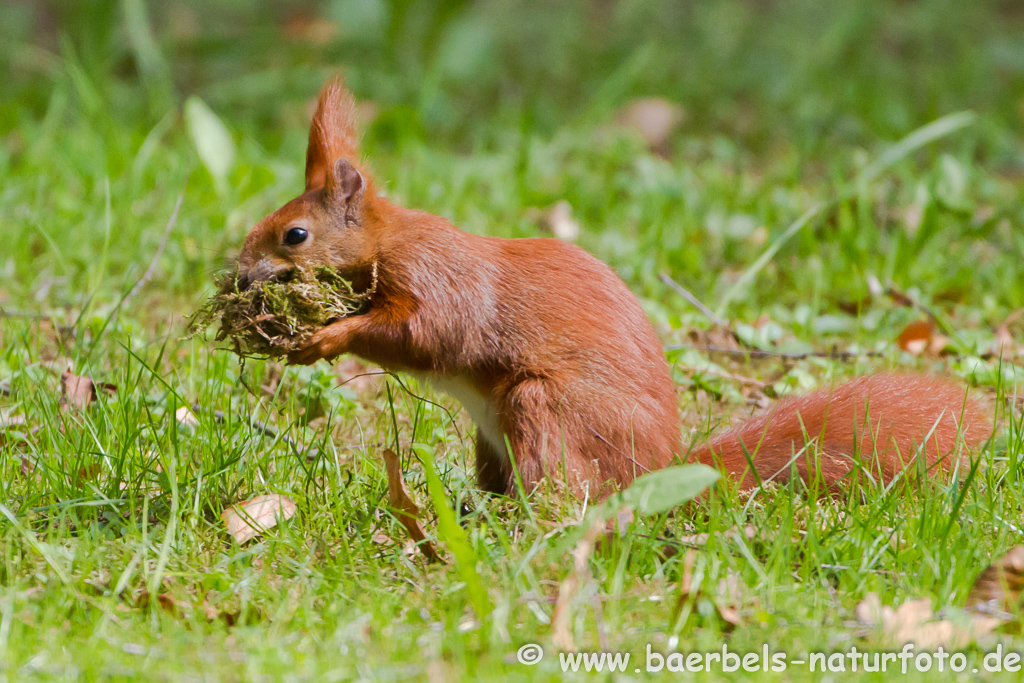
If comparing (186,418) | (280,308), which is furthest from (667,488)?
(186,418)

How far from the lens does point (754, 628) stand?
1.68m

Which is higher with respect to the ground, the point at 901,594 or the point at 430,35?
the point at 430,35

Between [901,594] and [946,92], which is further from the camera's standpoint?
[946,92]

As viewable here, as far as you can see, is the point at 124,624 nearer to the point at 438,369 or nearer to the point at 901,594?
the point at 438,369

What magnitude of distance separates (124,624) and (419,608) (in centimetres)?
46

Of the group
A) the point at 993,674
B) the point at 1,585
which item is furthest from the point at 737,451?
the point at 1,585

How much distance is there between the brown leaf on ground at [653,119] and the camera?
16.3 ft

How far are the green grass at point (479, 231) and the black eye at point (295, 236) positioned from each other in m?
0.37

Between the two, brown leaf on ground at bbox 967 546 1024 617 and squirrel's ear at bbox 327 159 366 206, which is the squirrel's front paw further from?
brown leaf on ground at bbox 967 546 1024 617

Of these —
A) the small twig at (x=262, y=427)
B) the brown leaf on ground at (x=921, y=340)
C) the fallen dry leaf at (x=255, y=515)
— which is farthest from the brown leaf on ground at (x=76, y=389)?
the brown leaf on ground at (x=921, y=340)

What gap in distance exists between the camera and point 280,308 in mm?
2176

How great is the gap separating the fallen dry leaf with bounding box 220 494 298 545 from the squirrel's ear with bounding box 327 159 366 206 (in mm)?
652

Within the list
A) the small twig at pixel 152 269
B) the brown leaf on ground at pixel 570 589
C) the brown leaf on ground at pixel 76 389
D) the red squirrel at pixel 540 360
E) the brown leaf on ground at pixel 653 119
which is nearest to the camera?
the brown leaf on ground at pixel 570 589

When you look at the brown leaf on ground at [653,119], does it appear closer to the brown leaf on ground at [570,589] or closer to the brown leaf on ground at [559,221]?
the brown leaf on ground at [559,221]
